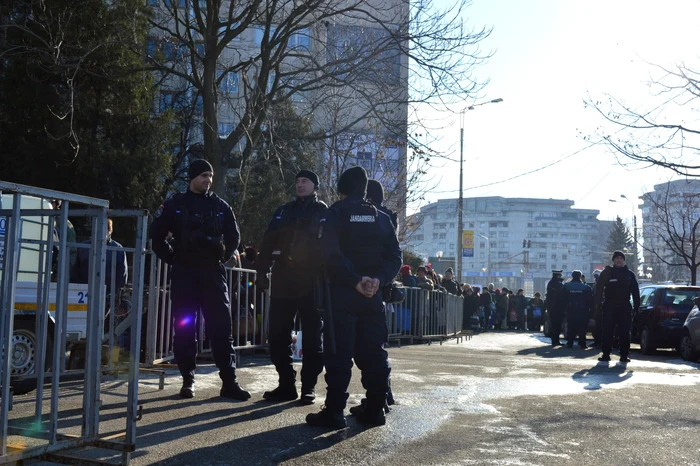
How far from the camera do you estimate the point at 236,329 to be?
32.2ft

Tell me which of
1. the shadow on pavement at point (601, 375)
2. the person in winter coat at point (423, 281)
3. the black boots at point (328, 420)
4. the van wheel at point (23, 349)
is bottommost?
the shadow on pavement at point (601, 375)

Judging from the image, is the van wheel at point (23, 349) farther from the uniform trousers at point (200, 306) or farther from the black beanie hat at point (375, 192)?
the black beanie hat at point (375, 192)

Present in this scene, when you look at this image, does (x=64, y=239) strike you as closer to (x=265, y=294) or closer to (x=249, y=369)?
(x=249, y=369)

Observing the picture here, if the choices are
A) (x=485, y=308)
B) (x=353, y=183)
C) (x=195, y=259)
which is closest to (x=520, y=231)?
(x=485, y=308)

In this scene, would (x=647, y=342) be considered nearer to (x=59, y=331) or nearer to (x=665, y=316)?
(x=665, y=316)

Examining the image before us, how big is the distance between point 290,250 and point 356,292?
1.03m

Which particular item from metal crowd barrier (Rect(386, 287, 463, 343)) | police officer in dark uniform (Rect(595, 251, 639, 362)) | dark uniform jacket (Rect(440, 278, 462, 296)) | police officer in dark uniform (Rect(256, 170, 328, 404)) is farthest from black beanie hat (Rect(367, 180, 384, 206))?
dark uniform jacket (Rect(440, 278, 462, 296))

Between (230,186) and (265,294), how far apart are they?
14.6 metres

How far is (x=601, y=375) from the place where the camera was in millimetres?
10438

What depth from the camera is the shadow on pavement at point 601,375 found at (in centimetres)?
930

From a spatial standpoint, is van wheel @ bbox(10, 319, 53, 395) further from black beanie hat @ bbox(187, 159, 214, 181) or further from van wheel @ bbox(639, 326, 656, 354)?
van wheel @ bbox(639, 326, 656, 354)

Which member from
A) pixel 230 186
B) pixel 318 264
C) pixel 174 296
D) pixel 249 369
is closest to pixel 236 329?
pixel 249 369

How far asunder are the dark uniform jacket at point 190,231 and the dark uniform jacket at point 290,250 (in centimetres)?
37

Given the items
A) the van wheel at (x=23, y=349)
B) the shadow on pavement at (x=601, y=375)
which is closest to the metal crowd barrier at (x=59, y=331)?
the van wheel at (x=23, y=349)
